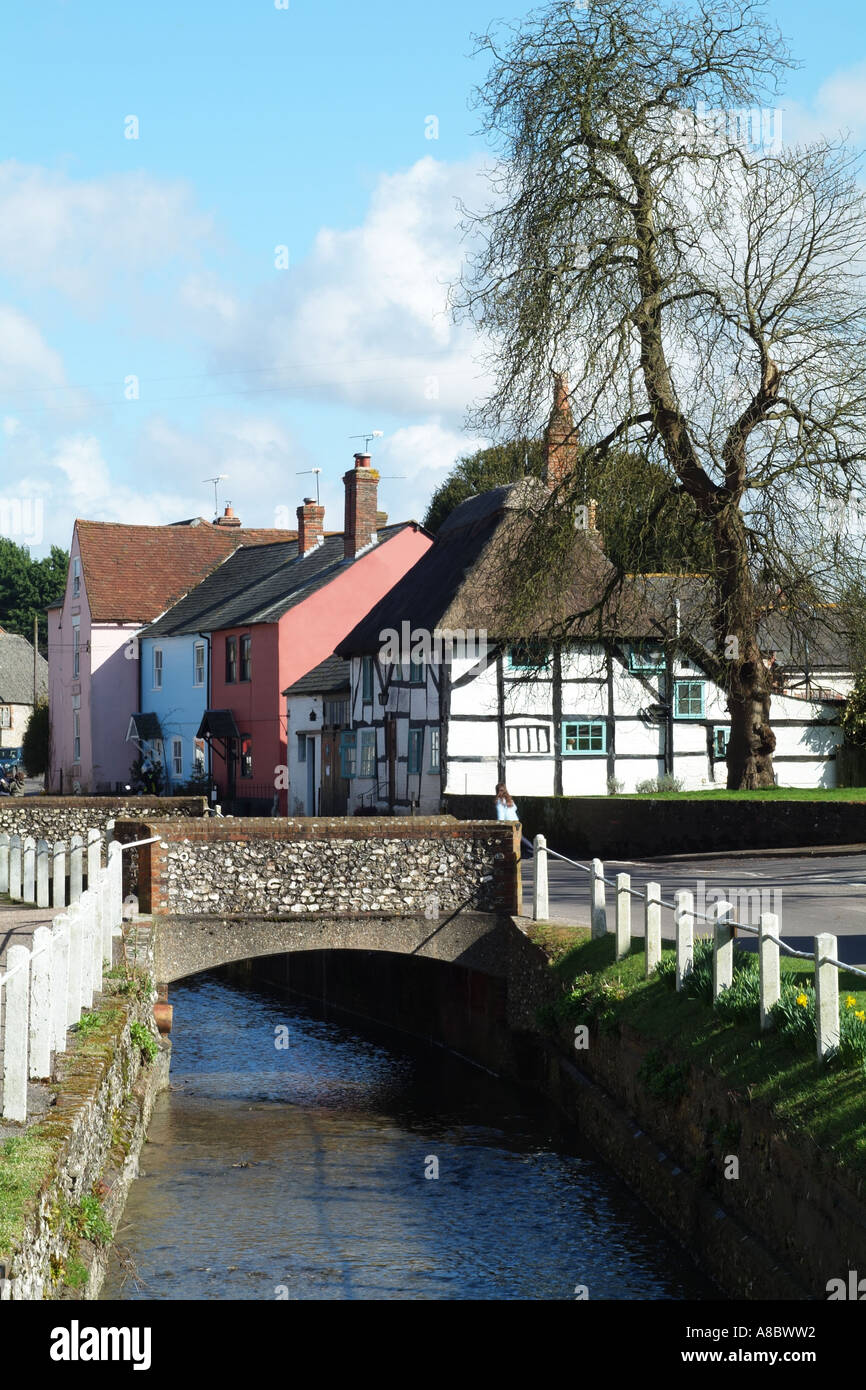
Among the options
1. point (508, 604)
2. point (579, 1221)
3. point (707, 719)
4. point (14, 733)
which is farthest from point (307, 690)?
point (14, 733)

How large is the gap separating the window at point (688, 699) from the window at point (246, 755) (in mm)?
16863

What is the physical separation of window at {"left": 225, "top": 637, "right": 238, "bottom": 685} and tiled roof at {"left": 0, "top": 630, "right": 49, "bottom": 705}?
4891 cm

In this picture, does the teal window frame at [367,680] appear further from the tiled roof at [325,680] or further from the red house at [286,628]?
the red house at [286,628]

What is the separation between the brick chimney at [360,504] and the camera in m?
45.3

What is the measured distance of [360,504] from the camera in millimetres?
45562

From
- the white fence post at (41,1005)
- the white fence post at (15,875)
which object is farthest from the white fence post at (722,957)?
the white fence post at (15,875)

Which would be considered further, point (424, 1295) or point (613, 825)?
point (613, 825)

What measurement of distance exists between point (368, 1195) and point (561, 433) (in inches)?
698

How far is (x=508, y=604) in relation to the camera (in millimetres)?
28656

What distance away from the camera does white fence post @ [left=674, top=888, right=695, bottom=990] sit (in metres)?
12.6

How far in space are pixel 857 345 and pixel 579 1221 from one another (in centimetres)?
1912

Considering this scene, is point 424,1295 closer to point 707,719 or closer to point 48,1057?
point 48,1057

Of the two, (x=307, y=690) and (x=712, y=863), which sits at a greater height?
(x=307, y=690)
